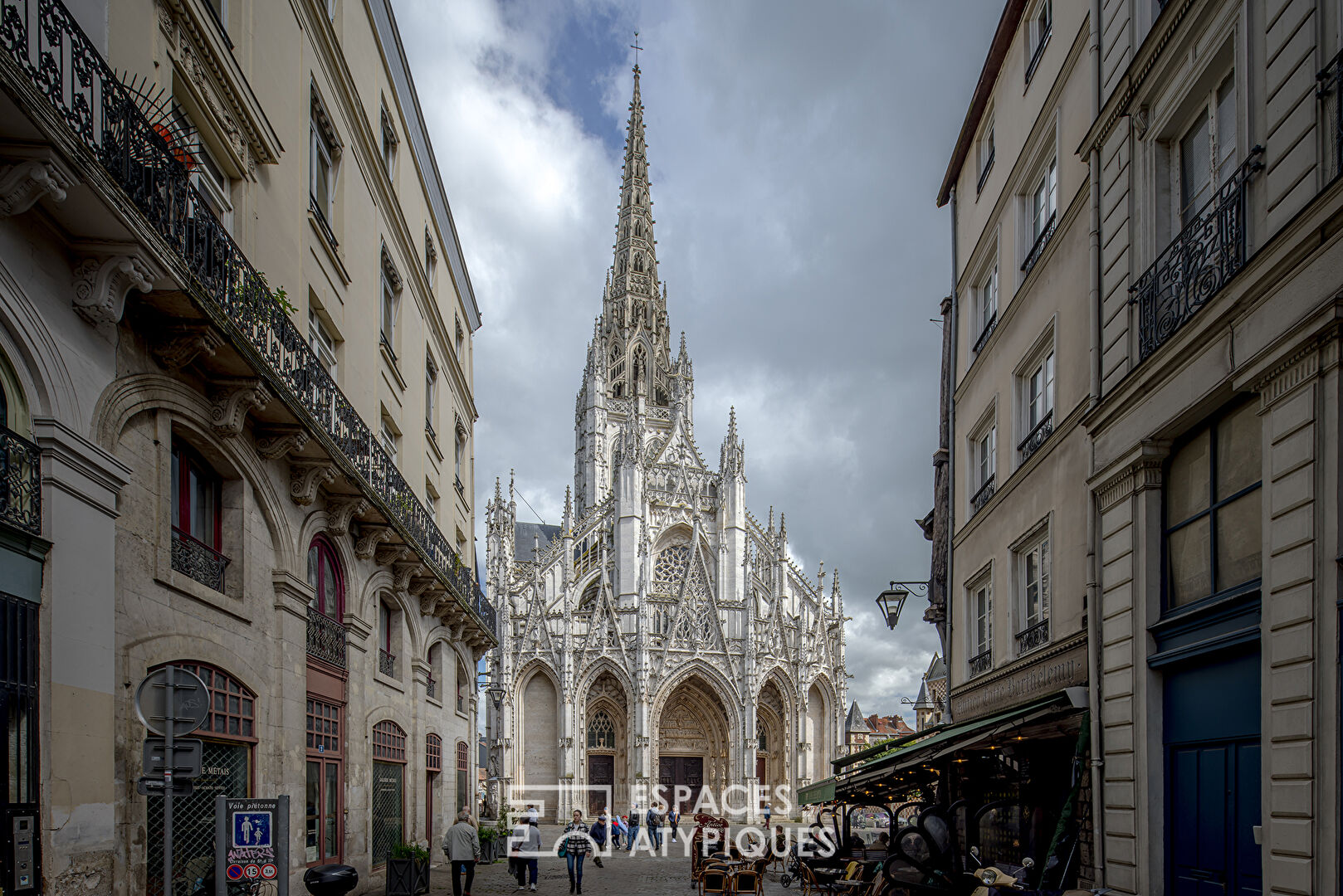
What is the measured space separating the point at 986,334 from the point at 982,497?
7.54 feet

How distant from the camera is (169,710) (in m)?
6.52

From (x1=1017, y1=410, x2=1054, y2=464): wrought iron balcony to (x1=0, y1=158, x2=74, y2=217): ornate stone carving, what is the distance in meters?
9.07

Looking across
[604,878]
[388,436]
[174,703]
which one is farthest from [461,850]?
[174,703]

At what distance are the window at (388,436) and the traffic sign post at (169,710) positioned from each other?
10.6 meters

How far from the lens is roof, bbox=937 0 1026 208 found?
13945 millimetres

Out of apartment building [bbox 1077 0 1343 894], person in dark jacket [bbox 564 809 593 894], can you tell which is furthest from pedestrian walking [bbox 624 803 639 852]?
apartment building [bbox 1077 0 1343 894]

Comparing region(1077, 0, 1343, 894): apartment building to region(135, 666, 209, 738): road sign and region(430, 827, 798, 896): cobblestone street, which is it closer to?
region(135, 666, 209, 738): road sign


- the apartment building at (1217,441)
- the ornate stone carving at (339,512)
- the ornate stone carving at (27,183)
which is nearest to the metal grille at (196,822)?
the ornate stone carving at (339,512)

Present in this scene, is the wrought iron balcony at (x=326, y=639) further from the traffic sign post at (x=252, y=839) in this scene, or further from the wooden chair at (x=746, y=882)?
the wooden chair at (x=746, y=882)

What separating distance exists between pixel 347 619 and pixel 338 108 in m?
7.16

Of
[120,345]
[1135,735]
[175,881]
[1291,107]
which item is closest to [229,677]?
[175,881]

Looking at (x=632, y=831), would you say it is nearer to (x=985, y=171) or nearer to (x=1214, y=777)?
(x=985, y=171)

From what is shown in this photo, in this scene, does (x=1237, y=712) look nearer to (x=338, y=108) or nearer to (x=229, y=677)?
(x=229, y=677)

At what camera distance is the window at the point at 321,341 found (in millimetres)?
13619
